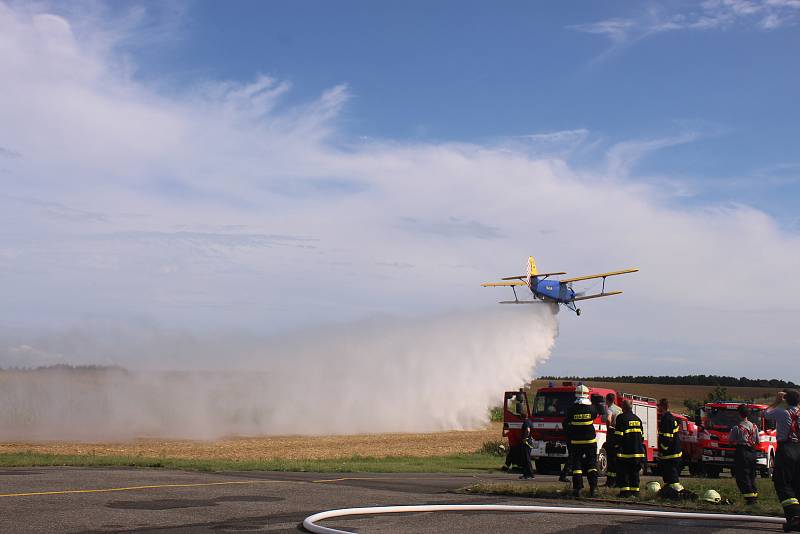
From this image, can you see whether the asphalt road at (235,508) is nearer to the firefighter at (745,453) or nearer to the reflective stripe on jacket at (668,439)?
the firefighter at (745,453)

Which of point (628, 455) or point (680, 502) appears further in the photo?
point (628, 455)

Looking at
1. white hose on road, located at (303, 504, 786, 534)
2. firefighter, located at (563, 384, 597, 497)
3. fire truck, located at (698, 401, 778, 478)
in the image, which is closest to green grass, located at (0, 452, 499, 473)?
fire truck, located at (698, 401, 778, 478)

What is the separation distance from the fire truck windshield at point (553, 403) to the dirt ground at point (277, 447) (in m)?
10.1

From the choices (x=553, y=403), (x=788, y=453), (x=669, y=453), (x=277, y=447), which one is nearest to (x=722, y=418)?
(x=553, y=403)

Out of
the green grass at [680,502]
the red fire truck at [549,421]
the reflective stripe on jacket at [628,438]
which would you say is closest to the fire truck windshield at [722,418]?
the red fire truck at [549,421]

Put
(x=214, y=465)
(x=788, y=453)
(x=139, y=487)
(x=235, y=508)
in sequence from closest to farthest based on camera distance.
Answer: (x=788, y=453), (x=235, y=508), (x=139, y=487), (x=214, y=465)

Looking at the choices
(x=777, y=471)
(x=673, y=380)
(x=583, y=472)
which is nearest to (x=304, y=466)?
(x=583, y=472)

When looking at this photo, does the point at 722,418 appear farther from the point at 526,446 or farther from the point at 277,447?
the point at 277,447

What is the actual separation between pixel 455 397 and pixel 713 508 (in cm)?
3779

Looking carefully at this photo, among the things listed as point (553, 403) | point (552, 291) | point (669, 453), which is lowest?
point (669, 453)

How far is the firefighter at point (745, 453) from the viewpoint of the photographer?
14.6 m

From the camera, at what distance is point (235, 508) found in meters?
12.2

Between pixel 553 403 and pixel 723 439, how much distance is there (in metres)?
7.11

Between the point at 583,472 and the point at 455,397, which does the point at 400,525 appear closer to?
the point at 583,472
